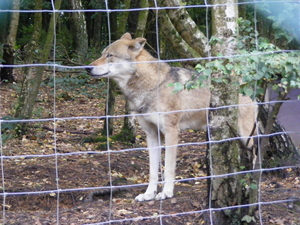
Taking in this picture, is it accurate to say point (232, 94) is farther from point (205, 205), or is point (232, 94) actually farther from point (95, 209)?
point (95, 209)

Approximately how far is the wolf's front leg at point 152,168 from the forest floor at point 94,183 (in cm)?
17

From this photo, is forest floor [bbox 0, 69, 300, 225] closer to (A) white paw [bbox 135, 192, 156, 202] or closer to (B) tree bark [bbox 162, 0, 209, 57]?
(A) white paw [bbox 135, 192, 156, 202]

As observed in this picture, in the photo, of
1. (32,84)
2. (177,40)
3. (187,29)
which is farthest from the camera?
(32,84)

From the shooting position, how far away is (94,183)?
5.94 m

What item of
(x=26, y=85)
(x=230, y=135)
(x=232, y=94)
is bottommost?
(x=230, y=135)

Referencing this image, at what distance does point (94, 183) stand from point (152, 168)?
851 mm

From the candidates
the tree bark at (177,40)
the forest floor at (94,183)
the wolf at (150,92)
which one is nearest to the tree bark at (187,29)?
the tree bark at (177,40)

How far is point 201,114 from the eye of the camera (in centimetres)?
600

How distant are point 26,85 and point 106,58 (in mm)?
2891

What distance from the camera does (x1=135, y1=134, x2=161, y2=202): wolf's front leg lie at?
5.35m

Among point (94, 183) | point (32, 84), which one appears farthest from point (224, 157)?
point (32, 84)

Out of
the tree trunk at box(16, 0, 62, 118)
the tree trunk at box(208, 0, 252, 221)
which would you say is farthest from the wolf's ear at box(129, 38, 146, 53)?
the tree trunk at box(16, 0, 62, 118)

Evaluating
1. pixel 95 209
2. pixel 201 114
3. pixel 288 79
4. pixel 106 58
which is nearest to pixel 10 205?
pixel 95 209

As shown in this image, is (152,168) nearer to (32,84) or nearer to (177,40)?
(177,40)
